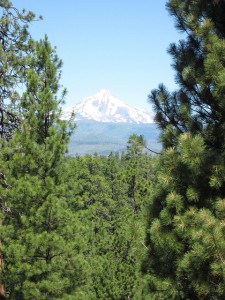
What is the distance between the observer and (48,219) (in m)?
11.7

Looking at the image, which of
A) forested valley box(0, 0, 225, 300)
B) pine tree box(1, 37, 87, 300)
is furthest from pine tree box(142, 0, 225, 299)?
pine tree box(1, 37, 87, 300)

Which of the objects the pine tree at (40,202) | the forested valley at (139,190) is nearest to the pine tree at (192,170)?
the forested valley at (139,190)

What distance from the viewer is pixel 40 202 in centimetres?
1178

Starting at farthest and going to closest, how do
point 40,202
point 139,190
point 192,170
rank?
point 139,190, point 40,202, point 192,170

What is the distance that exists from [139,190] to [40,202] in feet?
34.5

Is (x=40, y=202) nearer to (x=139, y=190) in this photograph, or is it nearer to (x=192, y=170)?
(x=192, y=170)

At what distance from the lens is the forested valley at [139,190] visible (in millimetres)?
6480

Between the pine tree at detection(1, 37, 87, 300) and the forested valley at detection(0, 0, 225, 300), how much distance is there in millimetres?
33

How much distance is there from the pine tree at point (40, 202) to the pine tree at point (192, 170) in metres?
4.41

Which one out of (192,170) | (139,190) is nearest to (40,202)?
(192,170)

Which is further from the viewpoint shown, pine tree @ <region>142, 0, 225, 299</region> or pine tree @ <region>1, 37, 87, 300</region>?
pine tree @ <region>1, 37, 87, 300</region>

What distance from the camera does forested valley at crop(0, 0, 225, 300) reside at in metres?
6.48

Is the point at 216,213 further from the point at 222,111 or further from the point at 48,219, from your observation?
the point at 48,219

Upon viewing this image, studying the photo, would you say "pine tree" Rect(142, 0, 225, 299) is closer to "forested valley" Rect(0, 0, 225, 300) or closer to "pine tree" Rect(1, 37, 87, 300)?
"forested valley" Rect(0, 0, 225, 300)
